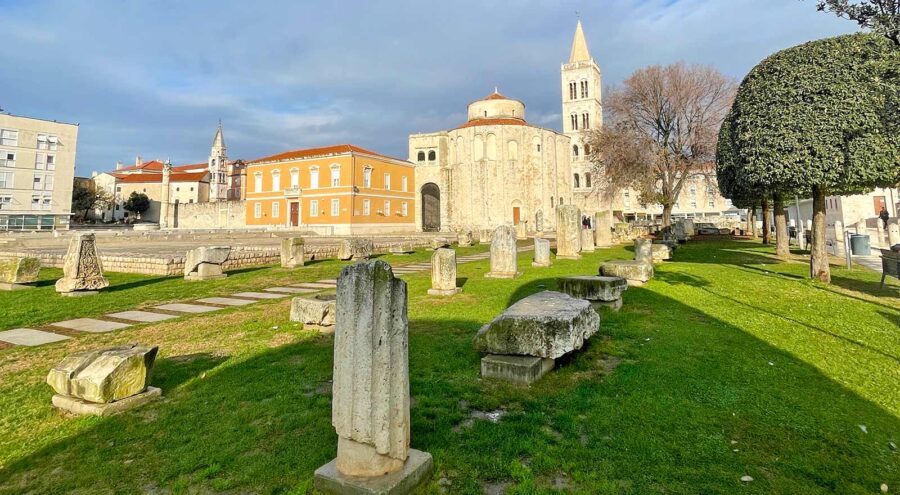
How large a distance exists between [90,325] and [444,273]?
5.90 m

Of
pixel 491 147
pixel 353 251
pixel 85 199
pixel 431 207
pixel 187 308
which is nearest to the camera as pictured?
pixel 187 308

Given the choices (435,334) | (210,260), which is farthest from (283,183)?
(435,334)

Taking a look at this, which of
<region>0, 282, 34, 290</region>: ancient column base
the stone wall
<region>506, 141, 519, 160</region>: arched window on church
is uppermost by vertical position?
<region>506, 141, 519, 160</region>: arched window on church

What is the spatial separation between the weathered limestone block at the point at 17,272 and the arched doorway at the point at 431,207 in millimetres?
40362

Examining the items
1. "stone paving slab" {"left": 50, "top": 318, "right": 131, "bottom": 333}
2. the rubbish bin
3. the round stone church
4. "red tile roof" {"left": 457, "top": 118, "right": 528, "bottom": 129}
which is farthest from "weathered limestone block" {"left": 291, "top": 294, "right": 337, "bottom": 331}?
"red tile roof" {"left": 457, "top": 118, "right": 528, "bottom": 129}

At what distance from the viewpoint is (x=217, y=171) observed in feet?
229

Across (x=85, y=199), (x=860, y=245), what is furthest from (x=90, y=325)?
(x=85, y=199)

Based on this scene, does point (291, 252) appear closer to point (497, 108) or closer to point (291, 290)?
point (291, 290)

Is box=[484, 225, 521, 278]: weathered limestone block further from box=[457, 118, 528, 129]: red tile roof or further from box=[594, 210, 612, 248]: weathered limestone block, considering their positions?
box=[457, 118, 528, 129]: red tile roof

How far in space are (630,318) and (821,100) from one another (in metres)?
6.72

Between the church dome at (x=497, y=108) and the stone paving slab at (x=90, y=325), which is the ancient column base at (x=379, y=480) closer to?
the stone paving slab at (x=90, y=325)

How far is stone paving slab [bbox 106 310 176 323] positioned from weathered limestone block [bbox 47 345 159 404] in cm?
332

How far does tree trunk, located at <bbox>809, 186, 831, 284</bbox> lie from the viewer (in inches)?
349

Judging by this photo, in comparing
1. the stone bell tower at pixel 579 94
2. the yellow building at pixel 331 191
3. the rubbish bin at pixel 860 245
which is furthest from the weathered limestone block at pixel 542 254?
the stone bell tower at pixel 579 94
